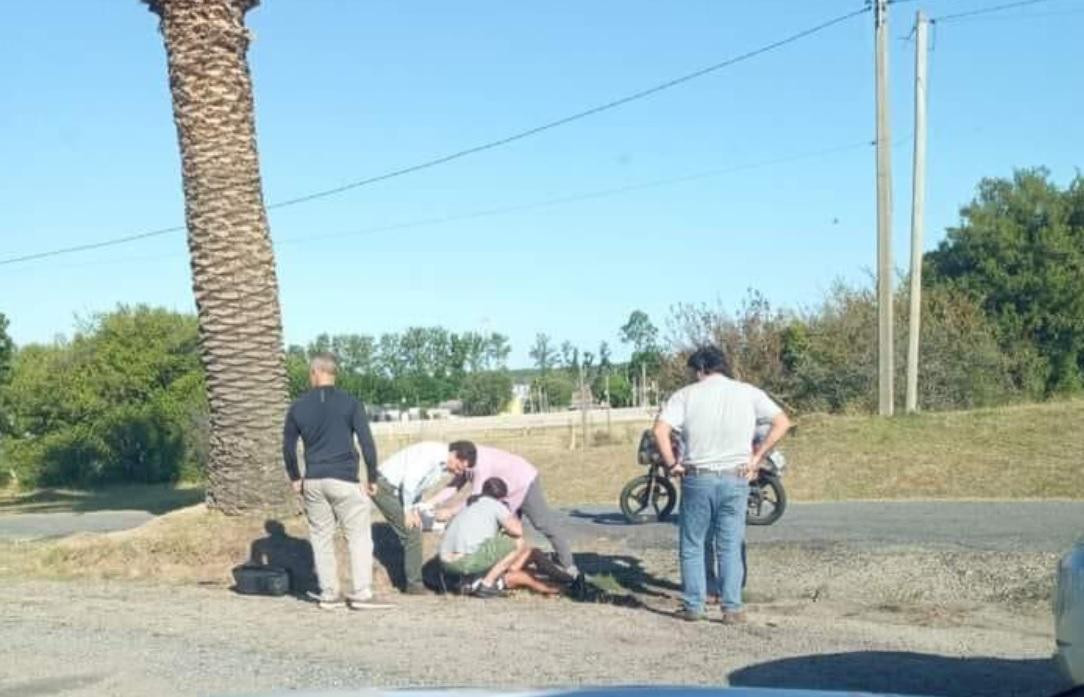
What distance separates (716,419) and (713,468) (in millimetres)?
328

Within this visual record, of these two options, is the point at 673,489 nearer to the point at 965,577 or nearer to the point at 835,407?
the point at 965,577

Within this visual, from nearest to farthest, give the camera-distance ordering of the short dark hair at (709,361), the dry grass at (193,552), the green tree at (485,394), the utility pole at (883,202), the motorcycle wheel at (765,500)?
the short dark hair at (709,361)
the dry grass at (193,552)
the motorcycle wheel at (765,500)
the utility pole at (883,202)
the green tree at (485,394)

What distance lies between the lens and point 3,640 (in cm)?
934

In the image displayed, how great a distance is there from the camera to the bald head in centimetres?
1041

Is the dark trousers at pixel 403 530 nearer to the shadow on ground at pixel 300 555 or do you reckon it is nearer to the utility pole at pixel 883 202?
the shadow on ground at pixel 300 555

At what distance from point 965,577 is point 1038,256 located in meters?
37.3

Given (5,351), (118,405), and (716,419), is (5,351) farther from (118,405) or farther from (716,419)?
(716,419)

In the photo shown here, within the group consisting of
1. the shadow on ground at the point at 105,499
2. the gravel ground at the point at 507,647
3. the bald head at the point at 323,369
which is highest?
the bald head at the point at 323,369

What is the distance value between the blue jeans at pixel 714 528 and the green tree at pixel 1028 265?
3383 centimetres

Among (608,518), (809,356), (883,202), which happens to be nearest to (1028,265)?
(809,356)

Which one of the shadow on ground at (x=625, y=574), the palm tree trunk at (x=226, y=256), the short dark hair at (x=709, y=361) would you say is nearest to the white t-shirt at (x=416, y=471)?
the shadow on ground at (x=625, y=574)

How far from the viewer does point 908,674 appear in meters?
7.61

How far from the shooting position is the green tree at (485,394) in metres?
85.6

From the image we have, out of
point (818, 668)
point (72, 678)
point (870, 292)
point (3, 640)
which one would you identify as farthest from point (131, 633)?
point (870, 292)
